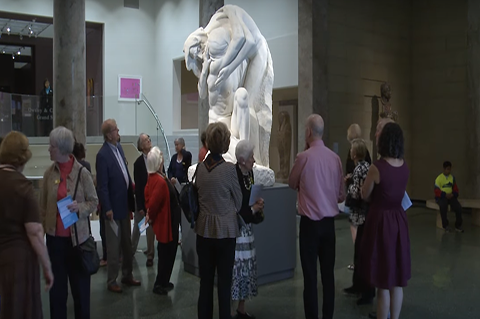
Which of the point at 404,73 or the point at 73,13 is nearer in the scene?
the point at 73,13

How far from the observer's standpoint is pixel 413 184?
471 inches

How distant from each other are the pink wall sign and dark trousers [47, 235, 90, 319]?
12.6 m

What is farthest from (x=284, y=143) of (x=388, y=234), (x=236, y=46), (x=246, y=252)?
(x=388, y=234)

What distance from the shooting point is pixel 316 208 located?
3.53m

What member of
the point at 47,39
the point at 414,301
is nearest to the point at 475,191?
the point at 414,301

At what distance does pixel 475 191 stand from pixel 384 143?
772cm

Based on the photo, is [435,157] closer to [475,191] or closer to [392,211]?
[475,191]

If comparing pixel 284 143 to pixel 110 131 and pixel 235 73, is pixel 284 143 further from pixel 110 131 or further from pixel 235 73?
pixel 110 131

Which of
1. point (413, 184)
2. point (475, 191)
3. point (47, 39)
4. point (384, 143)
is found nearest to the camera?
point (384, 143)

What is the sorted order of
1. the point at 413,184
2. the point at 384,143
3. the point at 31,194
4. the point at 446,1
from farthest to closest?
the point at 413,184, the point at 446,1, the point at 384,143, the point at 31,194

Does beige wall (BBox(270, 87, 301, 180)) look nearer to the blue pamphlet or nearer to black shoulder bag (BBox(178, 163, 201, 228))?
black shoulder bag (BBox(178, 163, 201, 228))

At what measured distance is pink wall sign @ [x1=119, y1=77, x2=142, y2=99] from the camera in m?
15.4

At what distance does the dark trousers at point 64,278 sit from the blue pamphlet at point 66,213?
19cm

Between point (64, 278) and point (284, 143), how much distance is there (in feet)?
24.8
